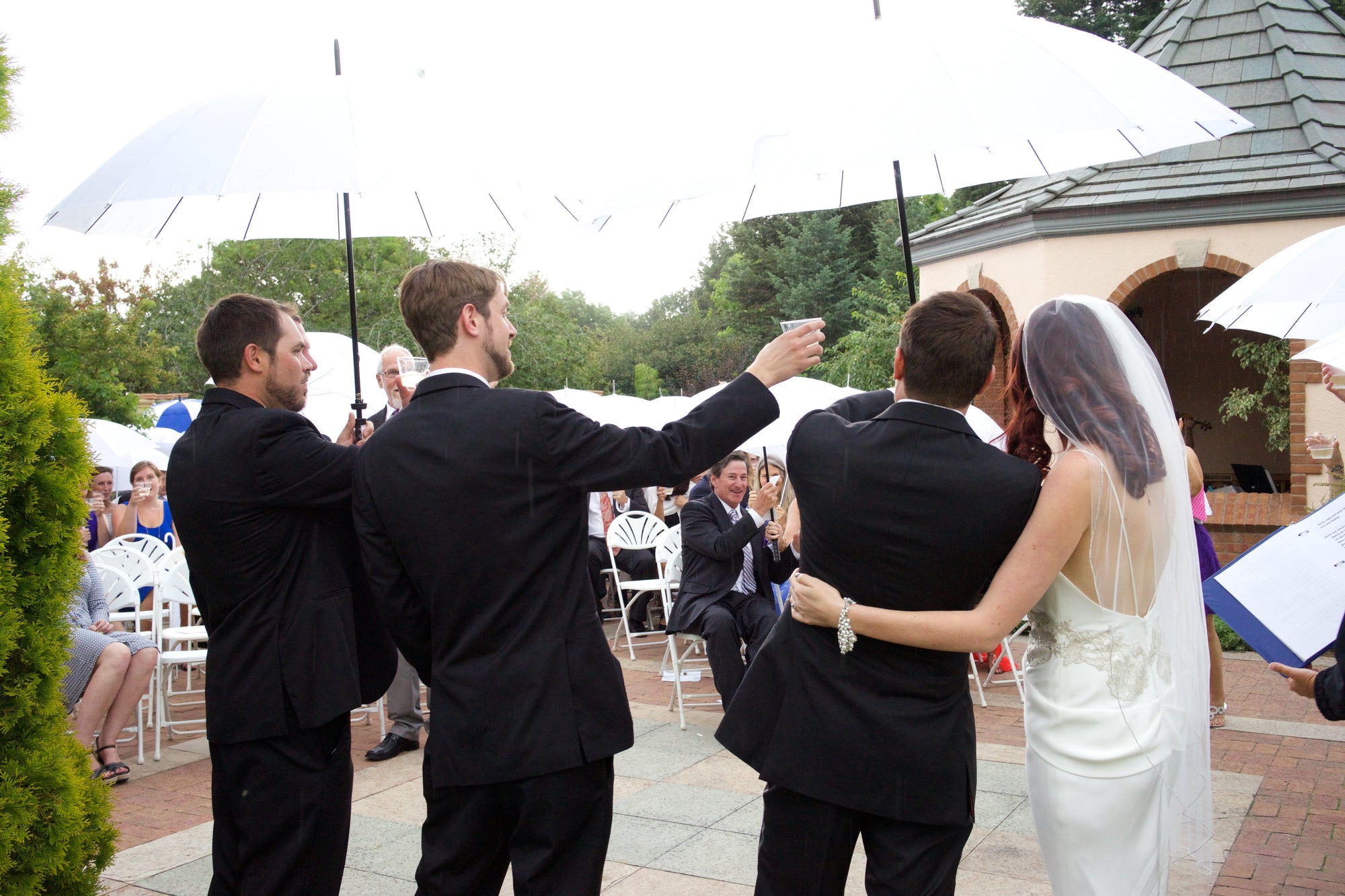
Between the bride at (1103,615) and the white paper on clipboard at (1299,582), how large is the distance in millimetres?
561

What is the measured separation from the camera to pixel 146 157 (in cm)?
367

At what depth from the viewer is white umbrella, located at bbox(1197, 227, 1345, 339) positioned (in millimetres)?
4887

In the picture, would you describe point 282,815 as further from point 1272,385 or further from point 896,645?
point 1272,385

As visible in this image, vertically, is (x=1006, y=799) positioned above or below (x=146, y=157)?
below

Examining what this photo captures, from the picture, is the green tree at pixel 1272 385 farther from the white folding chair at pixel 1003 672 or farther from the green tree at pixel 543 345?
the green tree at pixel 543 345

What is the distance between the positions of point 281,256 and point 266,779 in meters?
29.4

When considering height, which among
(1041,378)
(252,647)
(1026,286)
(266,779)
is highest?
(1026,286)

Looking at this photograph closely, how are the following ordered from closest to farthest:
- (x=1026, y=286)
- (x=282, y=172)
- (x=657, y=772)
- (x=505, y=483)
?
(x=505, y=483)
(x=282, y=172)
(x=657, y=772)
(x=1026, y=286)

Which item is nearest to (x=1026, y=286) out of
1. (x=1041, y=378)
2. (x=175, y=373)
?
(x=1041, y=378)

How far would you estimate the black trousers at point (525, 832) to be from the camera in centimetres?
238

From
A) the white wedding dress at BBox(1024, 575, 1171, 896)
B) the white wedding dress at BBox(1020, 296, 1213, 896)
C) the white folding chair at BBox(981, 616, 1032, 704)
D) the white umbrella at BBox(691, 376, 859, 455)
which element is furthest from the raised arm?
the white umbrella at BBox(691, 376, 859, 455)

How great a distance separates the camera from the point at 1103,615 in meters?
2.52

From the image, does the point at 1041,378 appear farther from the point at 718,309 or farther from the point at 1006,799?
the point at 718,309

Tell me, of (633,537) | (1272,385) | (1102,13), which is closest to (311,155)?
(633,537)
